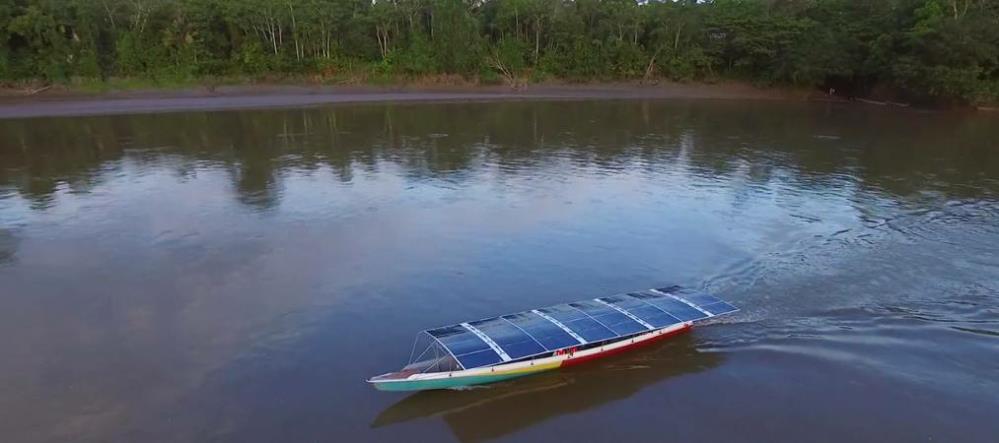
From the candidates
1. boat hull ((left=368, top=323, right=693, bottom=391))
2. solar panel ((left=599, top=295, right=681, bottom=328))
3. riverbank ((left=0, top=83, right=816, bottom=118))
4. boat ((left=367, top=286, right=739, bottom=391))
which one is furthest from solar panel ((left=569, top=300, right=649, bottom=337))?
riverbank ((left=0, top=83, right=816, bottom=118))

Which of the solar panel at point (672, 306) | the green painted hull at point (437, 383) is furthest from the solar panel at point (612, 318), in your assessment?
the green painted hull at point (437, 383)

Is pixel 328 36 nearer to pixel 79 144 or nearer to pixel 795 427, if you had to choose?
pixel 79 144

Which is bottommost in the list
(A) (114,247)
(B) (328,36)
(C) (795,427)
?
(C) (795,427)

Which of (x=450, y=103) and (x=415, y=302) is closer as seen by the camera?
(x=415, y=302)

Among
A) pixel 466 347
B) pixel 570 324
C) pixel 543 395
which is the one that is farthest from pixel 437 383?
pixel 570 324

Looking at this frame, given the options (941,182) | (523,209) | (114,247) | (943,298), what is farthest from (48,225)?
(941,182)

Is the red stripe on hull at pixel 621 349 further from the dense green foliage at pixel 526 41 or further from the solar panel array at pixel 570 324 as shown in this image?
the dense green foliage at pixel 526 41
